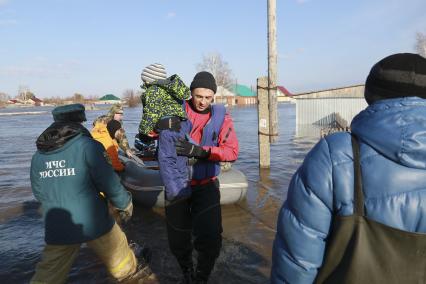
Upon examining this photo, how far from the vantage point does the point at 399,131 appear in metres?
1.21

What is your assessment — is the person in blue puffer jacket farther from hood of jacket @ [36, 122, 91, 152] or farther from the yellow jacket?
the yellow jacket

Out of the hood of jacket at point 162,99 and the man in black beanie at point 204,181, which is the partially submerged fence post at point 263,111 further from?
the hood of jacket at point 162,99

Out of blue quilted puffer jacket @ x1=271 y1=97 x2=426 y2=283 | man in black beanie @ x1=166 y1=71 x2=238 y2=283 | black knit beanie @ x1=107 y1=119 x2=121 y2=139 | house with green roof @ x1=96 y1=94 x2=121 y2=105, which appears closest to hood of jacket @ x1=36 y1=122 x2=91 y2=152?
man in black beanie @ x1=166 y1=71 x2=238 y2=283

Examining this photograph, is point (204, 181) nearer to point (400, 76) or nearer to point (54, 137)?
point (54, 137)

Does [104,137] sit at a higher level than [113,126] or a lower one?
lower

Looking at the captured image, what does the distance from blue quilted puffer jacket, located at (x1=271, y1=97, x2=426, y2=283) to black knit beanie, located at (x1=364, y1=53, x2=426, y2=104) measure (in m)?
0.04

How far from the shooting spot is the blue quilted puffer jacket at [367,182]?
4.01 feet

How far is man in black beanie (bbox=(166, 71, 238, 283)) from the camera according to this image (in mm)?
3020

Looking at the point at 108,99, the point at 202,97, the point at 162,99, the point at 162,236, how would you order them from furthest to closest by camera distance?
the point at 108,99
the point at 162,236
the point at 202,97
the point at 162,99

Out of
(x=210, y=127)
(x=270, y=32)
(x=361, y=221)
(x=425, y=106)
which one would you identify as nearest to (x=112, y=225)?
(x=210, y=127)

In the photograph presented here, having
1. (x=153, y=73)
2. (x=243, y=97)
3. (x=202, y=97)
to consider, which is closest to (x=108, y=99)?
(x=243, y=97)

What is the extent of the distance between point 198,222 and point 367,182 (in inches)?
79.9

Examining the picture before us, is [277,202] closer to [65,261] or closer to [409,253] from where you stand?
[65,261]

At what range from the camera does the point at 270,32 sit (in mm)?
8078
